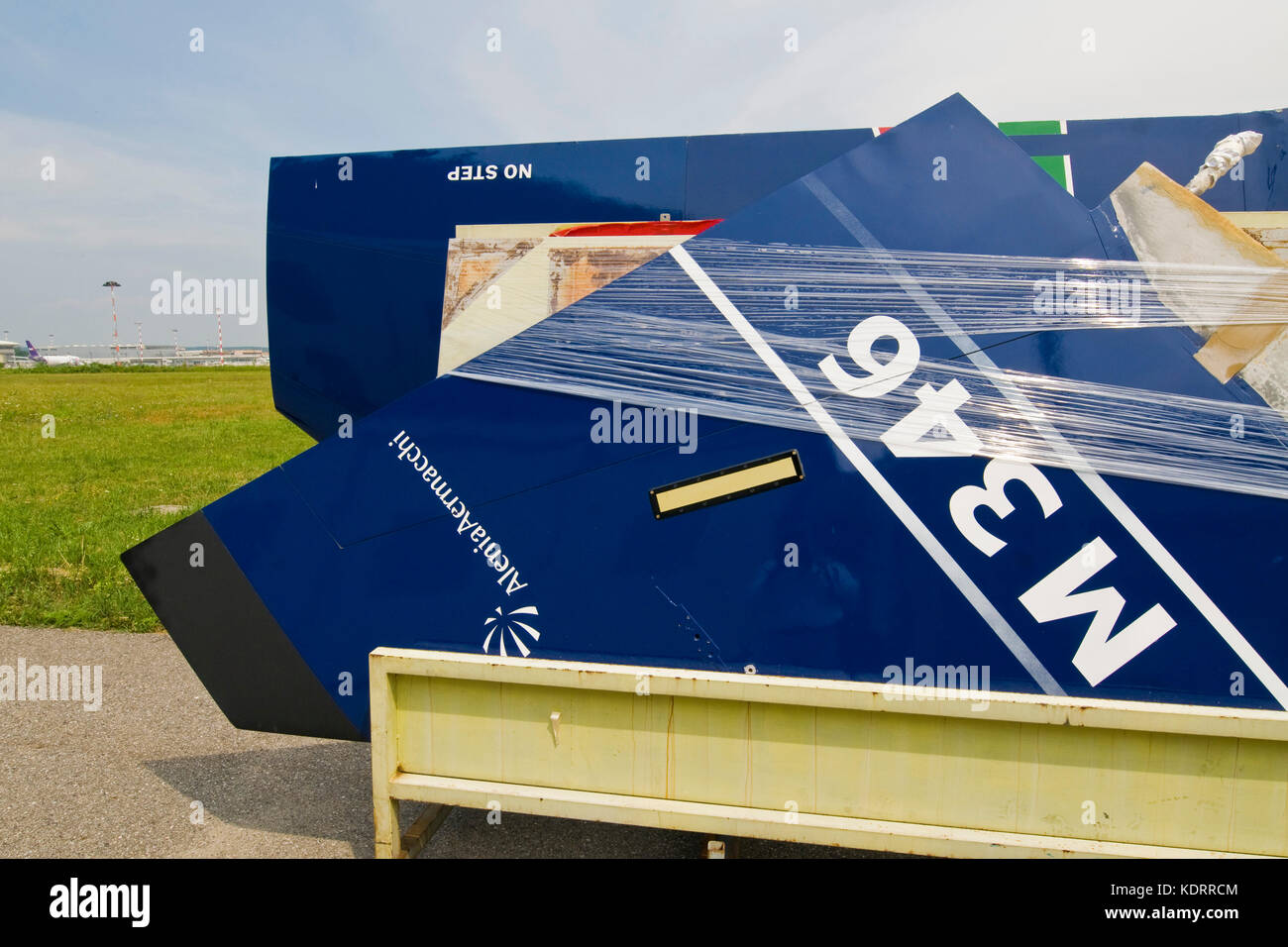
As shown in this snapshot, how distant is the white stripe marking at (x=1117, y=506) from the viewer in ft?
6.57

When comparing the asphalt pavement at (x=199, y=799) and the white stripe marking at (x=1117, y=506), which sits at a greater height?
the white stripe marking at (x=1117, y=506)

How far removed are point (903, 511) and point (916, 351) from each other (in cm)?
41

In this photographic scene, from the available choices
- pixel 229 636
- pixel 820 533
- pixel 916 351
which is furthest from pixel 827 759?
pixel 229 636

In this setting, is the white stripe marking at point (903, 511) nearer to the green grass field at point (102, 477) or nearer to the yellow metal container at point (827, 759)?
the yellow metal container at point (827, 759)

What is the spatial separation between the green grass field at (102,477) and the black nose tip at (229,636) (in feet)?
10.5

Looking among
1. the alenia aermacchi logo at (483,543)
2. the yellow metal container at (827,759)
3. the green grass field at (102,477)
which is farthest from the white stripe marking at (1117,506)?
the green grass field at (102,477)

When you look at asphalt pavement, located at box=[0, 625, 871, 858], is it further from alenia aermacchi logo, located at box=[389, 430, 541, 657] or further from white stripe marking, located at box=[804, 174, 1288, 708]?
white stripe marking, located at box=[804, 174, 1288, 708]

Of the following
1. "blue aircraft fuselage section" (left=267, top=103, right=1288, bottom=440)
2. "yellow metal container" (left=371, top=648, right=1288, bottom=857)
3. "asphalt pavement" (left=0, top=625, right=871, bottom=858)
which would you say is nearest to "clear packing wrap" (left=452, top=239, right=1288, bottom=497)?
"yellow metal container" (left=371, top=648, right=1288, bottom=857)

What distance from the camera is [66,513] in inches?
319

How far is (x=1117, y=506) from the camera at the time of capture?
204cm

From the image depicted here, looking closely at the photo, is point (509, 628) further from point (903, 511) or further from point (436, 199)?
point (436, 199)

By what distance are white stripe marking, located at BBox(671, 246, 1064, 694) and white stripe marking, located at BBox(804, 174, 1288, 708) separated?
36 cm
